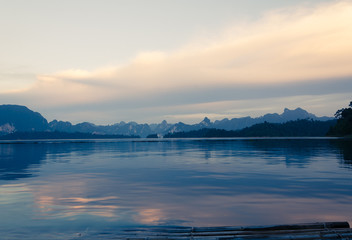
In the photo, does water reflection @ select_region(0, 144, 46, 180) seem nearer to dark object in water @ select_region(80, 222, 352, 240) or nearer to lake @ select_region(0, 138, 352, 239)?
lake @ select_region(0, 138, 352, 239)

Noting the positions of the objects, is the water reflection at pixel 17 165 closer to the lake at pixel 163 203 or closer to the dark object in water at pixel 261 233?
the lake at pixel 163 203

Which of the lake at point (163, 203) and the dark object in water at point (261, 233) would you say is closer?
the dark object in water at point (261, 233)

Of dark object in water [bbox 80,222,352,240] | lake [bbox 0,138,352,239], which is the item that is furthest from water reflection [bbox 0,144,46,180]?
dark object in water [bbox 80,222,352,240]

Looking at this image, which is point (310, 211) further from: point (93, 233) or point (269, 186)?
point (93, 233)

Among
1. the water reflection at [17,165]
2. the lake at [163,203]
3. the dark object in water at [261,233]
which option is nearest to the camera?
the dark object in water at [261,233]

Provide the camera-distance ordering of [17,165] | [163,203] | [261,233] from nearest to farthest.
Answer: [261,233] → [163,203] → [17,165]

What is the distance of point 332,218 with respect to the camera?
62.5 feet

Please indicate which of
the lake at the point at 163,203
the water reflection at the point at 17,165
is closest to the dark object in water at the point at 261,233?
the lake at the point at 163,203

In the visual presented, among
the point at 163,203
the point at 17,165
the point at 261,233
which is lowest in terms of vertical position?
the point at 17,165

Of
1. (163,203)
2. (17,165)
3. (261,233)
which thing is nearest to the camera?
(261,233)

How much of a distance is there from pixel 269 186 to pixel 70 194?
20138mm

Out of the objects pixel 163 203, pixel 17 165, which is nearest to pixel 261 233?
pixel 163 203

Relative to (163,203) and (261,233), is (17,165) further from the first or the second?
(261,233)

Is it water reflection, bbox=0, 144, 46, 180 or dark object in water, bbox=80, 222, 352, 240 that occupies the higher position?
dark object in water, bbox=80, 222, 352, 240
